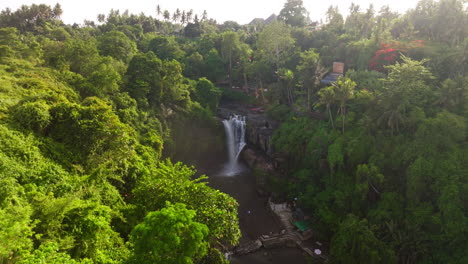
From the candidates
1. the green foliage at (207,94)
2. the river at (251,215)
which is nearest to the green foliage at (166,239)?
the river at (251,215)

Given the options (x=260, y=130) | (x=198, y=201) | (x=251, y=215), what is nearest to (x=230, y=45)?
(x=260, y=130)

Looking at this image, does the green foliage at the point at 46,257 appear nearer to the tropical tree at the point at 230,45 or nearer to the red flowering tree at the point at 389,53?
the red flowering tree at the point at 389,53

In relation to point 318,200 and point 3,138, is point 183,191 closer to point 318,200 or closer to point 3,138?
point 3,138

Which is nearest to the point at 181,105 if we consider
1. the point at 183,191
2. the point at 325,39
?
the point at 183,191

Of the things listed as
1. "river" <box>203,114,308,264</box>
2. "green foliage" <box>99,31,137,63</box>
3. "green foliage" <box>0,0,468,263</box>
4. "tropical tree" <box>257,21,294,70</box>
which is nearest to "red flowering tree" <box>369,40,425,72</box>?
"green foliage" <box>0,0,468,263</box>

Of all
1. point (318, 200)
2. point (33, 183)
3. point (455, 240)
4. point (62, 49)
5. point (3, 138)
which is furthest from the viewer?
point (62, 49)

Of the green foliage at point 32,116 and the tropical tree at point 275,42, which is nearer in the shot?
the green foliage at point 32,116

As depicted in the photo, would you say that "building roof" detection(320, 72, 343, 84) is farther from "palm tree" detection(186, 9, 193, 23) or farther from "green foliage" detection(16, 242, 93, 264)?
"palm tree" detection(186, 9, 193, 23)
